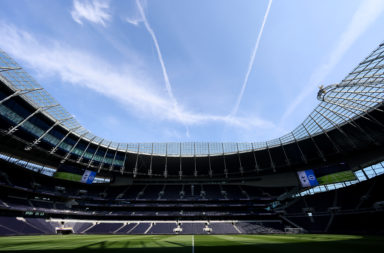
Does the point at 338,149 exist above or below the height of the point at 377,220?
above

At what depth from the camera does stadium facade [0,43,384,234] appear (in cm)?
3306

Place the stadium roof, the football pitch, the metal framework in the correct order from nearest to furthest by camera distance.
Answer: the football pitch, the stadium roof, the metal framework

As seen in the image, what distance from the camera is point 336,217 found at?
35.4 metres

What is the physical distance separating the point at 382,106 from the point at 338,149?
13.7 metres

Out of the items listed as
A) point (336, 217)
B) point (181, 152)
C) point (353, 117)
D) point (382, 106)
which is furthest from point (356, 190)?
point (181, 152)

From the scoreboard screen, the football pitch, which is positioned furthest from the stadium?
the football pitch

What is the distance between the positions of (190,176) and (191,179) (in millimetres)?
2507

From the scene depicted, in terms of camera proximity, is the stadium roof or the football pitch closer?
the football pitch

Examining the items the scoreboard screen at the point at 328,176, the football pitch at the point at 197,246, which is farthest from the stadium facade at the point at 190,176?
the football pitch at the point at 197,246

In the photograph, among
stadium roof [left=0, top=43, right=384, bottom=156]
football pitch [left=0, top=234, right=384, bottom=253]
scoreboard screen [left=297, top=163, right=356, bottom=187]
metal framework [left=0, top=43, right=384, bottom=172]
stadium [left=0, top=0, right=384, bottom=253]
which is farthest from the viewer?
scoreboard screen [left=297, top=163, right=356, bottom=187]

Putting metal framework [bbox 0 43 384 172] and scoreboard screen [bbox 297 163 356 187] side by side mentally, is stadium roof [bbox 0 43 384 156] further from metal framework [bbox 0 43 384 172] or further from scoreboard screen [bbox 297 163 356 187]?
scoreboard screen [bbox 297 163 356 187]

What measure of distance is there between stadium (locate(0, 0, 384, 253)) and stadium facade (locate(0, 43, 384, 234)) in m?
0.25

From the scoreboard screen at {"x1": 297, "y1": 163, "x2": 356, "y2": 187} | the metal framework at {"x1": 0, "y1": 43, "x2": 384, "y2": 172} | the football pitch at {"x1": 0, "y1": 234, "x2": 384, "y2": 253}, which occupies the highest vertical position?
the metal framework at {"x1": 0, "y1": 43, "x2": 384, "y2": 172}

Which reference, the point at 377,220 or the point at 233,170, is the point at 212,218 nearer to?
the point at 233,170
